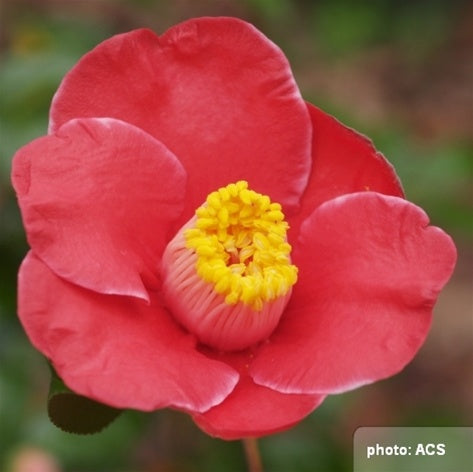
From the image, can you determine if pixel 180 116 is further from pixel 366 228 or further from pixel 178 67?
pixel 366 228

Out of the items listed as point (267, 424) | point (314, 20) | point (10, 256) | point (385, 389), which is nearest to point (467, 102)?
point (314, 20)

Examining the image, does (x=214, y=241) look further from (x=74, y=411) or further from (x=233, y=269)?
(x=74, y=411)

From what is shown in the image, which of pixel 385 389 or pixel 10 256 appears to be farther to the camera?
pixel 385 389

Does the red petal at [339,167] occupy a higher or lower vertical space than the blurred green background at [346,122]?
higher

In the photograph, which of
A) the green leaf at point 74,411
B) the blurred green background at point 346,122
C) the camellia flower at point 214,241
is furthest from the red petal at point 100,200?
the blurred green background at point 346,122

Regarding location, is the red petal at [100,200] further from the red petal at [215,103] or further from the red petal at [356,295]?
the red petal at [356,295]

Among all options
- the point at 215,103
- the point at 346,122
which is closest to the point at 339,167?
the point at 215,103

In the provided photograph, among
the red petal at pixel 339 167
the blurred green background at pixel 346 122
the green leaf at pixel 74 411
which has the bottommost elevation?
the blurred green background at pixel 346 122
